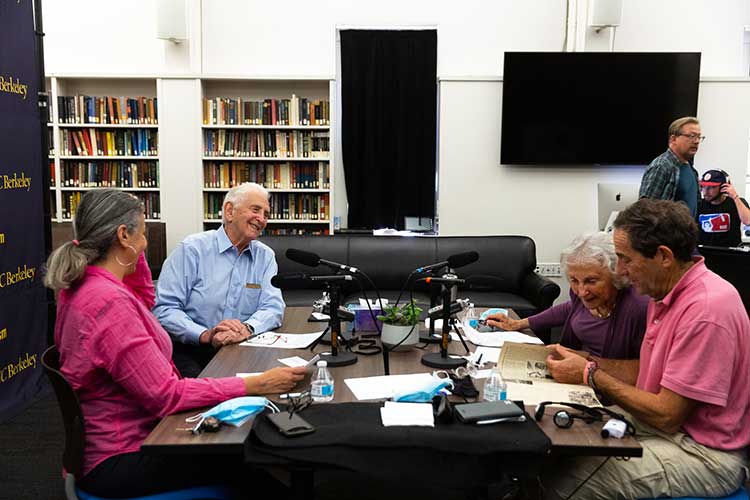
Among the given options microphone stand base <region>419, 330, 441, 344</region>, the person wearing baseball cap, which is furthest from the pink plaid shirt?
the person wearing baseball cap

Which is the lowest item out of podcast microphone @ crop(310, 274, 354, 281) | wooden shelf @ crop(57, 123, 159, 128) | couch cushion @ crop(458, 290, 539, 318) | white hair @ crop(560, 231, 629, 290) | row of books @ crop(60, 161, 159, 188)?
couch cushion @ crop(458, 290, 539, 318)

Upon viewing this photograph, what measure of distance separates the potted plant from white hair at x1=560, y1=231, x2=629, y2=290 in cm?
56

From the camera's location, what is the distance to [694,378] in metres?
1.59

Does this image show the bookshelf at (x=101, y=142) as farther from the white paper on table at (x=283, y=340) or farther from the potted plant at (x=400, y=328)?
the potted plant at (x=400, y=328)

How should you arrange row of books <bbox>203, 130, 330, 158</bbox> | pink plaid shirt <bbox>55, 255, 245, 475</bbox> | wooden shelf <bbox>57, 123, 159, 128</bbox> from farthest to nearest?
row of books <bbox>203, 130, 330, 158</bbox>, wooden shelf <bbox>57, 123, 159, 128</bbox>, pink plaid shirt <bbox>55, 255, 245, 475</bbox>

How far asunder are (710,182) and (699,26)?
192 cm

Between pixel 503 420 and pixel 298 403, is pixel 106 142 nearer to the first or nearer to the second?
pixel 298 403

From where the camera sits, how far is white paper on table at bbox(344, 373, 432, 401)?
1.77 meters

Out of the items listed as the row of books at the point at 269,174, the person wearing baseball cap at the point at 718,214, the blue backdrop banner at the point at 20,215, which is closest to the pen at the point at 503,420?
the blue backdrop banner at the point at 20,215

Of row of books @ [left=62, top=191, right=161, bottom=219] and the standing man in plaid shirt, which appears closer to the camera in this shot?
the standing man in plaid shirt

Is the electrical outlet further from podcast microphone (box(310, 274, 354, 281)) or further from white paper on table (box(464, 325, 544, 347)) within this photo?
podcast microphone (box(310, 274, 354, 281))

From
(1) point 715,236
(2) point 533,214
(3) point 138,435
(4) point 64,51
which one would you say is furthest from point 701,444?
(4) point 64,51

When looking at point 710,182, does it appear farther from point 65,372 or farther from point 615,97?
point 65,372

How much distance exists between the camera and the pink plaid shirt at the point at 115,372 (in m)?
1.62
